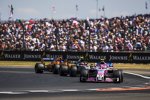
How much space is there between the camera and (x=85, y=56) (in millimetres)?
37906

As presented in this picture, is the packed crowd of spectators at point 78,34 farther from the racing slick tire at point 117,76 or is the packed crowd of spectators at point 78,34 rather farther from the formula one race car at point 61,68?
the racing slick tire at point 117,76

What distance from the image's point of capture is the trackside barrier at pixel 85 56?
36.6 meters

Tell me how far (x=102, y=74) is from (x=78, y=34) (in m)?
21.3

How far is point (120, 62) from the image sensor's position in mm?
37156

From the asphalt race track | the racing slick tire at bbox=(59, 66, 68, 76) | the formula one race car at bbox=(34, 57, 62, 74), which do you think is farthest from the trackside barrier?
the asphalt race track

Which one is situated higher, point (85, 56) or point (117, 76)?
point (85, 56)

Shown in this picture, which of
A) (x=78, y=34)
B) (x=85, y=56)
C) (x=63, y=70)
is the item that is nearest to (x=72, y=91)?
(x=63, y=70)

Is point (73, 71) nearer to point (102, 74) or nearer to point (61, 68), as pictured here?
point (61, 68)

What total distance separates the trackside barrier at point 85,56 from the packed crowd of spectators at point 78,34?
23.1 inches

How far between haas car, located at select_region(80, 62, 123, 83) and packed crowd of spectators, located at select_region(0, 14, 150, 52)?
16917mm

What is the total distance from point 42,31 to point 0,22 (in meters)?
5.18

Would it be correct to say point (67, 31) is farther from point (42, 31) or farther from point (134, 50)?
point (134, 50)

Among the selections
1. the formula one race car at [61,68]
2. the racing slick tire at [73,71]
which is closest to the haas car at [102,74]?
the racing slick tire at [73,71]

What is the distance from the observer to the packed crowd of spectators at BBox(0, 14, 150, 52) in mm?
37906
